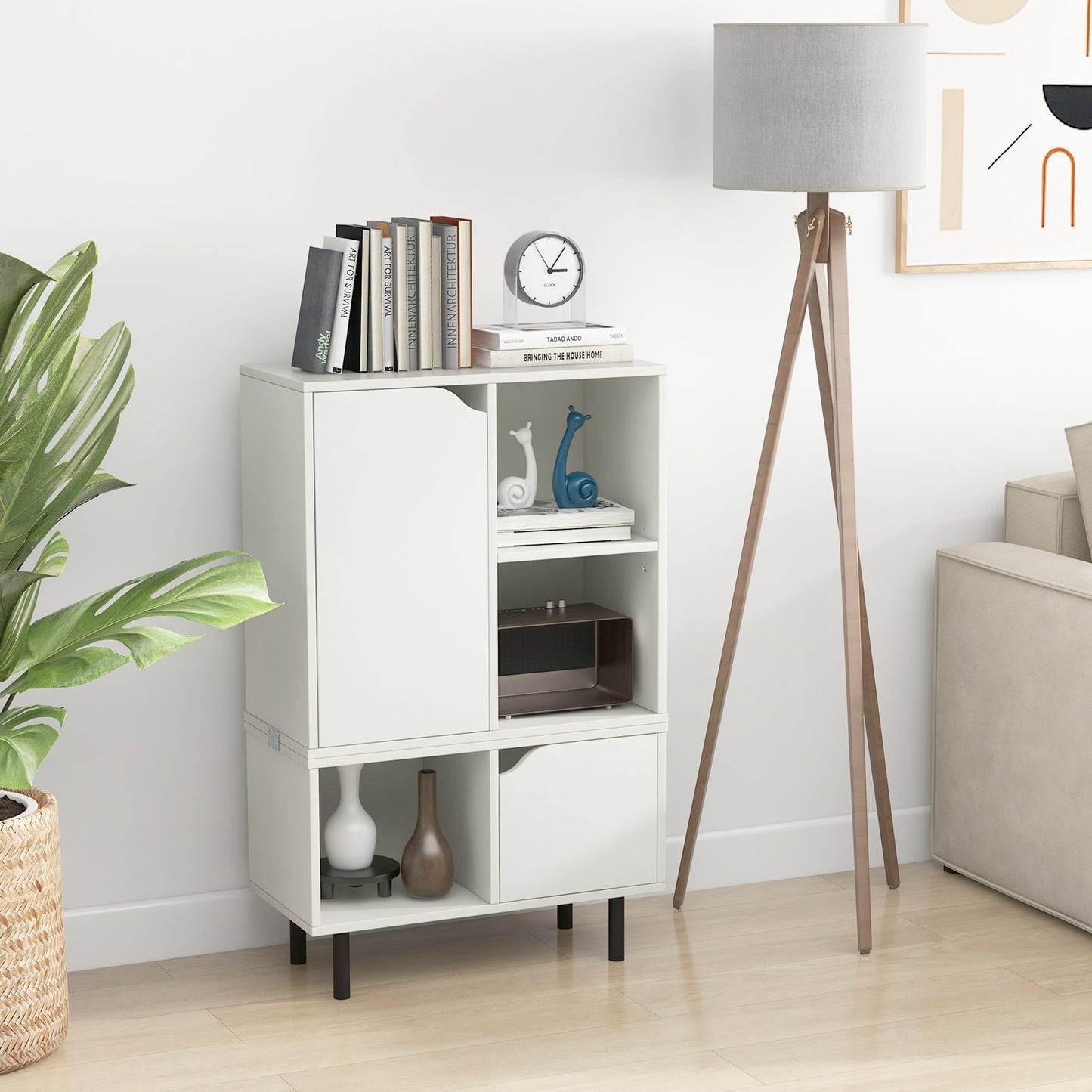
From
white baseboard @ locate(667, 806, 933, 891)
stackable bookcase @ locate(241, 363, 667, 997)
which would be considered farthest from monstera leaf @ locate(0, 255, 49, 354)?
white baseboard @ locate(667, 806, 933, 891)

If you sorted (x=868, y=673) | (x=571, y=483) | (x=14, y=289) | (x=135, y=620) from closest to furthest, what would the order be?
(x=14, y=289)
(x=135, y=620)
(x=571, y=483)
(x=868, y=673)

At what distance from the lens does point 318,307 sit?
2830 millimetres

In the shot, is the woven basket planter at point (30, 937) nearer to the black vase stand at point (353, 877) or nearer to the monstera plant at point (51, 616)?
the monstera plant at point (51, 616)

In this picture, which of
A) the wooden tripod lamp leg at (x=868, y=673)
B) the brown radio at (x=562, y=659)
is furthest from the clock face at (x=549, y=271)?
the brown radio at (x=562, y=659)

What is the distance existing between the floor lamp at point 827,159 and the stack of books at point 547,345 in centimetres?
36

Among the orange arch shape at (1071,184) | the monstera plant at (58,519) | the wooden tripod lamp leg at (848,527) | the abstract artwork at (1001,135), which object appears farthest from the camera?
the orange arch shape at (1071,184)

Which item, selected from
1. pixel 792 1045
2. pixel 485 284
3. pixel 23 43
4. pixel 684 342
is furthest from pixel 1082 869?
pixel 23 43

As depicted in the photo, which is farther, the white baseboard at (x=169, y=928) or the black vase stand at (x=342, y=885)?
the white baseboard at (x=169, y=928)

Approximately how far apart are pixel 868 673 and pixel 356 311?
1.30 m

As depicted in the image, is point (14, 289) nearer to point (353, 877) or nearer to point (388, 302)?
point (388, 302)

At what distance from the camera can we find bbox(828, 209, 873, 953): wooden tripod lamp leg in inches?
123

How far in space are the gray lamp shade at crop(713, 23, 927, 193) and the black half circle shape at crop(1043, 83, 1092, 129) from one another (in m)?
0.67

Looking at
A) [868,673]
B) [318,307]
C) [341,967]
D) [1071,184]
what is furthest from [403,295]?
[1071,184]

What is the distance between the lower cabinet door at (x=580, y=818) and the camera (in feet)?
9.79
